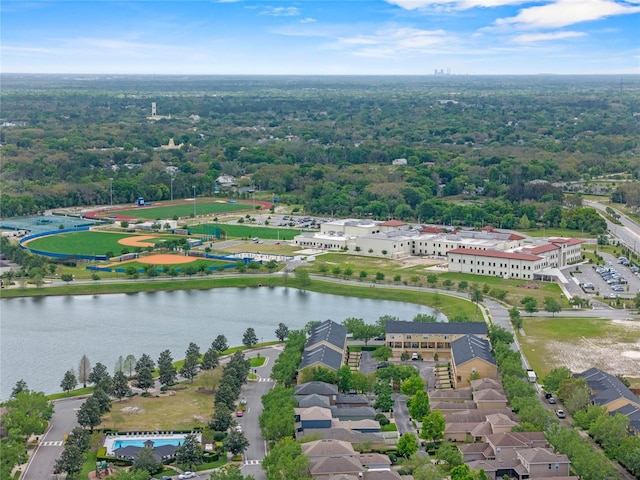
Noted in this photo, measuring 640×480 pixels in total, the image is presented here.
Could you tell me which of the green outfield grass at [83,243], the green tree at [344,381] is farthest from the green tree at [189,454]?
the green outfield grass at [83,243]

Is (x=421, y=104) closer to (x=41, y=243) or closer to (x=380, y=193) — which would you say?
(x=380, y=193)

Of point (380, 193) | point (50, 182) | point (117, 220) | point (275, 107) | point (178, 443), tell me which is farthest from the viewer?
point (275, 107)

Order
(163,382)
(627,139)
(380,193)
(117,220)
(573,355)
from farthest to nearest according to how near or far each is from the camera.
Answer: (627,139) < (380,193) < (117,220) < (573,355) < (163,382)

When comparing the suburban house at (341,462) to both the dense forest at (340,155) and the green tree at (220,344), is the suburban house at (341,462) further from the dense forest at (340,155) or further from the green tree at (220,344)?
the dense forest at (340,155)

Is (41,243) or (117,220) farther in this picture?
(117,220)

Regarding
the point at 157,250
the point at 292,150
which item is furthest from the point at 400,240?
the point at 292,150

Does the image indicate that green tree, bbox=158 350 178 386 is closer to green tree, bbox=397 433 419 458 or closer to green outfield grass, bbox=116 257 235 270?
green tree, bbox=397 433 419 458

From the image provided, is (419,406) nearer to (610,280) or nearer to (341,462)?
(341,462)
